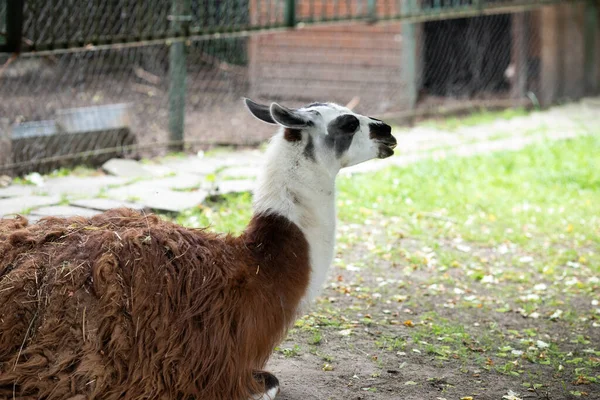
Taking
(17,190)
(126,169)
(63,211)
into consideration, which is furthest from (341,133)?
(126,169)

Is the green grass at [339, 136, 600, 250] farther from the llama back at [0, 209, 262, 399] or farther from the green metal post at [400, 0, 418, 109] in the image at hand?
the llama back at [0, 209, 262, 399]

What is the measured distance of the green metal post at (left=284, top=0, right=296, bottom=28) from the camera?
32.2ft

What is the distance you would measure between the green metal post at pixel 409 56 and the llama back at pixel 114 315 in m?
A: 8.17

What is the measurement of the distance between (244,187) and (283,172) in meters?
3.58

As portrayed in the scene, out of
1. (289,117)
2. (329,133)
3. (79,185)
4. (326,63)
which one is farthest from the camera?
(326,63)

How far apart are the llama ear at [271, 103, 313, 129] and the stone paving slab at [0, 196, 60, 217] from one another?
9.30ft

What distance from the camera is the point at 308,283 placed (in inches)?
154

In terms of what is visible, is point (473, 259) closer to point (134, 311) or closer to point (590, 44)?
point (134, 311)

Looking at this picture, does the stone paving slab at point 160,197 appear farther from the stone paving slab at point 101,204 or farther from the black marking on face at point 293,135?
the black marking on face at point 293,135

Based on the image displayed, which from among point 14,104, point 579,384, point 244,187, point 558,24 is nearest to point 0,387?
point 579,384

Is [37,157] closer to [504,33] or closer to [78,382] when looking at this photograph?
[78,382]

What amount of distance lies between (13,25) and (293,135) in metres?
3.80

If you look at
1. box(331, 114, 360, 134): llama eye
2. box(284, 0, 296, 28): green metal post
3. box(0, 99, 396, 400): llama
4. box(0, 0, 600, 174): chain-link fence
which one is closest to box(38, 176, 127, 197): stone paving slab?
box(0, 0, 600, 174): chain-link fence

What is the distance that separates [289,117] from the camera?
3.92 m
